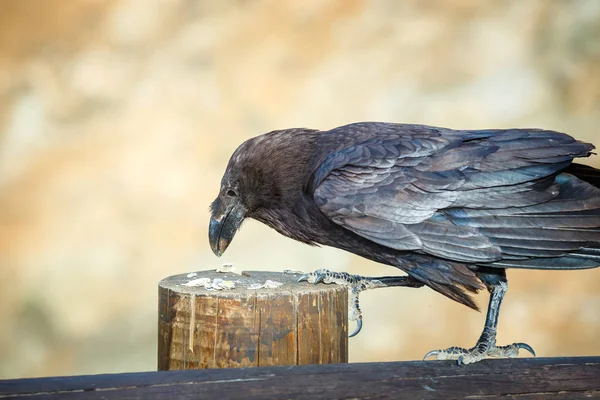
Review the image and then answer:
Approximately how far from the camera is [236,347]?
2.51 metres

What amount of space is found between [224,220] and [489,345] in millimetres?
1261

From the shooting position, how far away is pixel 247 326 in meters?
2.51

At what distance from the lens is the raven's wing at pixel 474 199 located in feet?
9.12

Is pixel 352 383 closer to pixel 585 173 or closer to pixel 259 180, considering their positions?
pixel 259 180

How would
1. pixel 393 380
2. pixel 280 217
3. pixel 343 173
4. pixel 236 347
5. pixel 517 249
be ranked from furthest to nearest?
pixel 280 217 < pixel 343 173 < pixel 517 249 < pixel 236 347 < pixel 393 380

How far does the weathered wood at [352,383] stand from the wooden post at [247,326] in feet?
0.92

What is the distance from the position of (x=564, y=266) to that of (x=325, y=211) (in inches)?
38.3

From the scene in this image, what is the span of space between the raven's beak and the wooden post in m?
0.57

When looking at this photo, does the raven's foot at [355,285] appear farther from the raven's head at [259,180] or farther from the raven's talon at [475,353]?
the raven's talon at [475,353]

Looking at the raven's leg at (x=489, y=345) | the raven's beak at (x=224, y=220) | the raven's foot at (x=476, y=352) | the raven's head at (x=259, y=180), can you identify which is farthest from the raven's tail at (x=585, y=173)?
the raven's beak at (x=224, y=220)

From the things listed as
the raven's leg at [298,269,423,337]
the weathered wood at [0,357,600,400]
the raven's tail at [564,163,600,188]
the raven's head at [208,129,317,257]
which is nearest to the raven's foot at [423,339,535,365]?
the weathered wood at [0,357,600,400]

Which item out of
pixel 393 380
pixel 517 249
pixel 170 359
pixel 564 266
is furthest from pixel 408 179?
pixel 170 359

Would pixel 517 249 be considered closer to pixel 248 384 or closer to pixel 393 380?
pixel 393 380

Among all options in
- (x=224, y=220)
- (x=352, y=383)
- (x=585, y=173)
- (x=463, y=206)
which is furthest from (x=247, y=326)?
(x=585, y=173)
